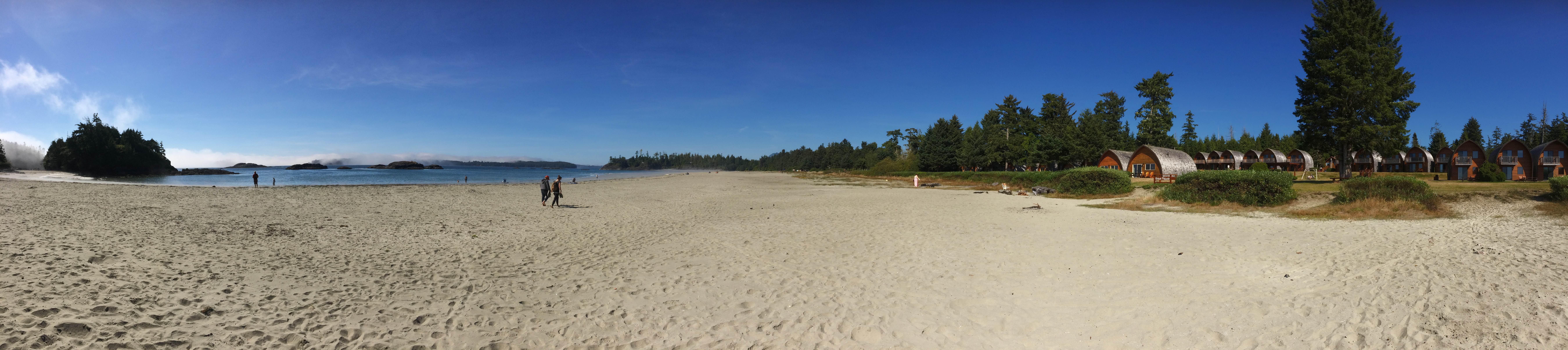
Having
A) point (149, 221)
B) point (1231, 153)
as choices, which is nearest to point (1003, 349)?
point (149, 221)

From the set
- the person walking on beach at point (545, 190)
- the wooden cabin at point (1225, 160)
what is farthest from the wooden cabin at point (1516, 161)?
the person walking on beach at point (545, 190)

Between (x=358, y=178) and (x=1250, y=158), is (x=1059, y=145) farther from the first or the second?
(x=358, y=178)

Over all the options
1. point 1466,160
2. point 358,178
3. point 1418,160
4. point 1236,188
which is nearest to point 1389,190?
point 1236,188

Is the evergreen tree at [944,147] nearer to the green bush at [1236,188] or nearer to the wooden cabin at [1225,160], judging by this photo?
the wooden cabin at [1225,160]

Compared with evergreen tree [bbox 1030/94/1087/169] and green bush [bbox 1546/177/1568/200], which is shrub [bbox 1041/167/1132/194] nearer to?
green bush [bbox 1546/177/1568/200]

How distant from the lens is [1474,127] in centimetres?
9056

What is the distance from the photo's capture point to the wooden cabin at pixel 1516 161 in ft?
107

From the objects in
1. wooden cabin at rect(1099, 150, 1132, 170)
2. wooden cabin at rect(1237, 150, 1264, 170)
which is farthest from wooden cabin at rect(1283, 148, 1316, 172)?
wooden cabin at rect(1099, 150, 1132, 170)

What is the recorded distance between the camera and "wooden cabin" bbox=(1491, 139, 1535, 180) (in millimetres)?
32500

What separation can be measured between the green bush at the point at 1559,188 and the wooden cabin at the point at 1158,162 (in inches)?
1184

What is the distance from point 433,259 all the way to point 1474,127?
Result: 150m

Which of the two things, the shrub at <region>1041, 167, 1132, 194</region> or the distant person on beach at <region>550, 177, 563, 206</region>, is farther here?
the shrub at <region>1041, 167, 1132, 194</region>

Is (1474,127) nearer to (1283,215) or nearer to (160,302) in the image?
(1283,215)

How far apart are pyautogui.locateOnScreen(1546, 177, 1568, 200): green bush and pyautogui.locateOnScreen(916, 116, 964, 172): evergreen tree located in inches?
1949
